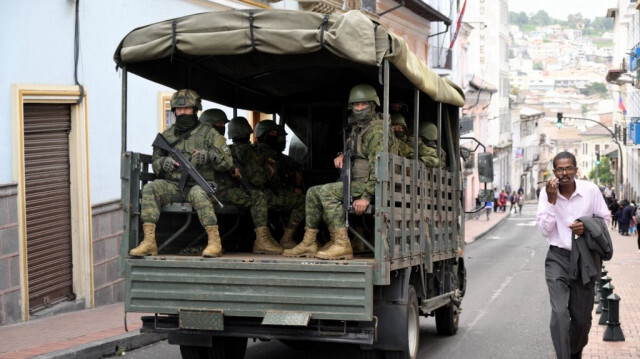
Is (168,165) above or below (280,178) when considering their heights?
above

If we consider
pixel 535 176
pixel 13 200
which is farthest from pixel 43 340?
pixel 535 176

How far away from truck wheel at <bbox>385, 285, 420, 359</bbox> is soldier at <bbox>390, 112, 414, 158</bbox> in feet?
4.62

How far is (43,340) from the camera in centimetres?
1096

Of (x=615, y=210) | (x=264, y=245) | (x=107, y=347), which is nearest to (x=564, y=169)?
(x=264, y=245)

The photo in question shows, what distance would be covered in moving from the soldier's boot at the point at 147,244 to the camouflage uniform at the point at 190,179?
0.06 meters

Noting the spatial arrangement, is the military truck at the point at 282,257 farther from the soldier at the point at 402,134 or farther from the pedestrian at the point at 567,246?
the pedestrian at the point at 567,246

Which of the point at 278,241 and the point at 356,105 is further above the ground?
the point at 356,105

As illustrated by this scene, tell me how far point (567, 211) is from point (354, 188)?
5.76 feet

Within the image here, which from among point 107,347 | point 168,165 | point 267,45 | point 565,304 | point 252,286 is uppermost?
point 267,45

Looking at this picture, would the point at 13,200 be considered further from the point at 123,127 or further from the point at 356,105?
the point at 356,105

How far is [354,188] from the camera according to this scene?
8.73 meters

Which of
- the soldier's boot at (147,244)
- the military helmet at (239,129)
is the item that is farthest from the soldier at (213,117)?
the soldier's boot at (147,244)

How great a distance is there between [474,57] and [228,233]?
64.9 metres

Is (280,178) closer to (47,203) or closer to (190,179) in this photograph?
(190,179)
